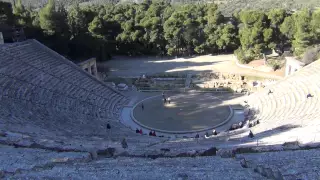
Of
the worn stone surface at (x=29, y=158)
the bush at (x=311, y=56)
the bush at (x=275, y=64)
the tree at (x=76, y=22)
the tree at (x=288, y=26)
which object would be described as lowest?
the bush at (x=275, y=64)

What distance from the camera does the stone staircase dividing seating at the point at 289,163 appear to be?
858 centimetres

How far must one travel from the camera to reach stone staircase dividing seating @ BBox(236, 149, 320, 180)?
338 inches

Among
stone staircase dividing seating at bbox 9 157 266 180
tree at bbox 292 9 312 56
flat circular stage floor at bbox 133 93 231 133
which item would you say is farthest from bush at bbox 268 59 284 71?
stone staircase dividing seating at bbox 9 157 266 180

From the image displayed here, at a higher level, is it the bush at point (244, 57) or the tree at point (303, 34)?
the tree at point (303, 34)

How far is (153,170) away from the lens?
8.88m

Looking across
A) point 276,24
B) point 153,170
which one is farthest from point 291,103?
point 276,24

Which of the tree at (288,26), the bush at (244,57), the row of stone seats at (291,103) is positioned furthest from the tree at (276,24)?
the row of stone seats at (291,103)

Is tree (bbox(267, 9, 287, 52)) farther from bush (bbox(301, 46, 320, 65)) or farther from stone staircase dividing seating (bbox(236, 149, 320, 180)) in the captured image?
stone staircase dividing seating (bbox(236, 149, 320, 180))

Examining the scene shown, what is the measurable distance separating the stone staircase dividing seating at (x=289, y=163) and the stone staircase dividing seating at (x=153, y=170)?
61 cm

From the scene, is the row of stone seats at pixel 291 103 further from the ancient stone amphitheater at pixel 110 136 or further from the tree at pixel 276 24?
the tree at pixel 276 24

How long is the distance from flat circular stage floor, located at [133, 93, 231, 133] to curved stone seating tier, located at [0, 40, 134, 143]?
192cm

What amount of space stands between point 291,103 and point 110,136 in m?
11.2

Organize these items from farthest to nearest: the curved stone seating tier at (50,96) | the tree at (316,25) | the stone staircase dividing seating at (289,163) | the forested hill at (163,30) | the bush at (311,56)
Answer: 1. the forested hill at (163,30)
2. the tree at (316,25)
3. the bush at (311,56)
4. the curved stone seating tier at (50,96)
5. the stone staircase dividing seating at (289,163)

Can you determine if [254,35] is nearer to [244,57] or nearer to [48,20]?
[244,57]
